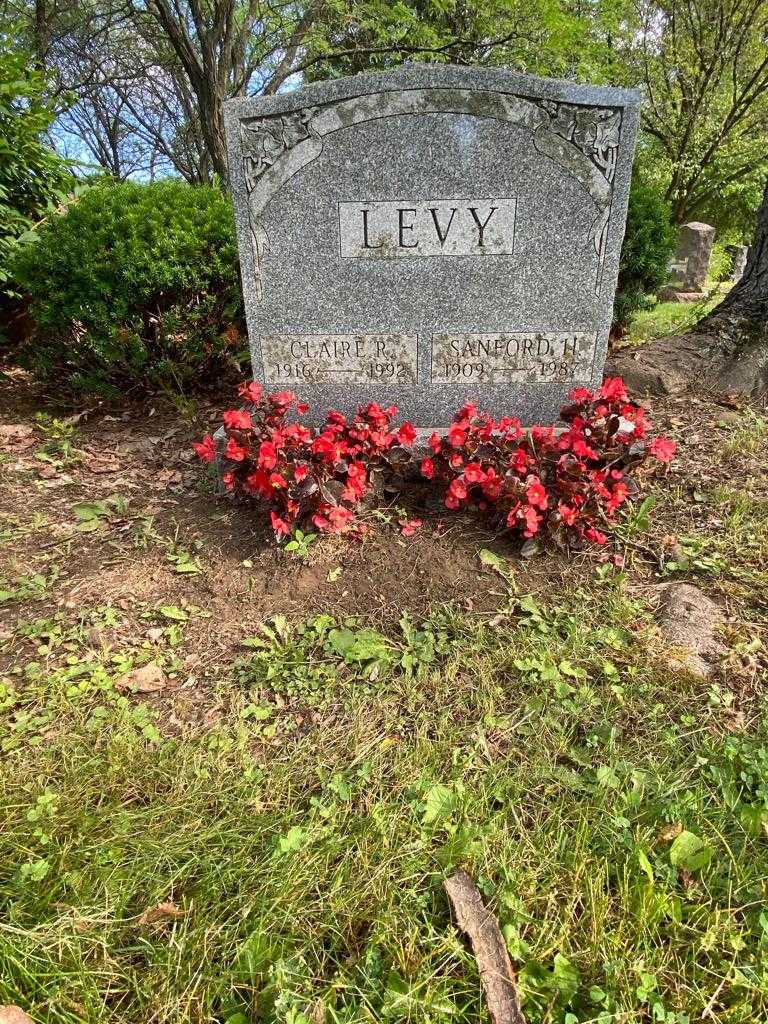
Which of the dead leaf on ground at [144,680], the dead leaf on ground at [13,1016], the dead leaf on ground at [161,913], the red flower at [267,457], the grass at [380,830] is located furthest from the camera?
the red flower at [267,457]

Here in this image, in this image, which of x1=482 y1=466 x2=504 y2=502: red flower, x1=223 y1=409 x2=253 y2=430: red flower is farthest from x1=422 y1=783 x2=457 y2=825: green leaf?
x1=223 y1=409 x2=253 y2=430: red flower

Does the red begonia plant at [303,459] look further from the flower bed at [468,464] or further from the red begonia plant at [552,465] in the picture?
the red begonia plant at [552,465]

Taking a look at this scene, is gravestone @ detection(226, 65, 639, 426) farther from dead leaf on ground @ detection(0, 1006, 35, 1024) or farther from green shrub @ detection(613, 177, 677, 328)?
dead leaf on ground @ detection(0, 1006, 35, 1024)

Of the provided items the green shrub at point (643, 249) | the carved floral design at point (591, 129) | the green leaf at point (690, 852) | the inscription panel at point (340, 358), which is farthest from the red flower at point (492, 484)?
the green shrub at point (643, 249)

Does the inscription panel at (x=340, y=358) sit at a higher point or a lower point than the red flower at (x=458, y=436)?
higher

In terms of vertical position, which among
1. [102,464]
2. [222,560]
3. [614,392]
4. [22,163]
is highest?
[22,163]

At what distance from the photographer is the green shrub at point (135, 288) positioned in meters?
3.52

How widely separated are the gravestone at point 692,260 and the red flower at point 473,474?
911 centimetres

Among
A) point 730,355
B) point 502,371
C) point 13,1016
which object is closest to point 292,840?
point 13,1016

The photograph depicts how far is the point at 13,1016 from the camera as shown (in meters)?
1.17

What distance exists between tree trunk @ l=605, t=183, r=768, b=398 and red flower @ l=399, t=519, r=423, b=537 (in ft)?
7.24

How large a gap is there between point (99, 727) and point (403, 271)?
92.2 inches

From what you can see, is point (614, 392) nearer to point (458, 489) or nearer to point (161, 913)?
point (458, 489)

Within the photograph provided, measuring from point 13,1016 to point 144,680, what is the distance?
39.2 inches
